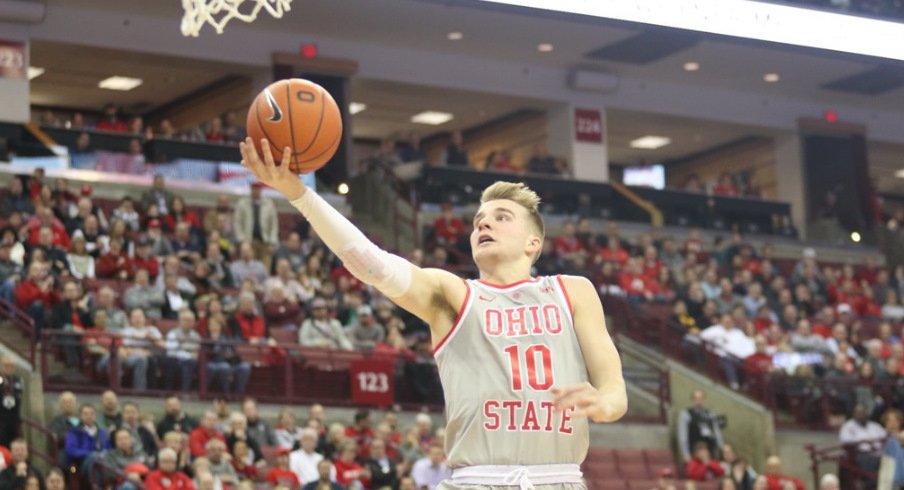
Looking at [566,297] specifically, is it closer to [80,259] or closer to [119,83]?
[80,259]

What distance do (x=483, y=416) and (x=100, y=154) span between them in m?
17.0

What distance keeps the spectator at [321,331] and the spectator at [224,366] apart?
1.15m

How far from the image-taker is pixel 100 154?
21.5 meters

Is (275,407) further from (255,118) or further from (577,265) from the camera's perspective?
(255,118)

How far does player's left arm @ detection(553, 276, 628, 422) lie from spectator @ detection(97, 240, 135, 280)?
12.4 meters

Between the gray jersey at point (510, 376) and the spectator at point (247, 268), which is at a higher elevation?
the spectator at point (247, 268)

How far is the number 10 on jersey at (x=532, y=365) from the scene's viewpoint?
17.5 feet

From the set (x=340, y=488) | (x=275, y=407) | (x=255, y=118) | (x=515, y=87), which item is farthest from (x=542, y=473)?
(x=515, y=87)

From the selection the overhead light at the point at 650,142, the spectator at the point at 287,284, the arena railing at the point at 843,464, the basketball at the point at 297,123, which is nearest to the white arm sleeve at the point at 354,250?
the basketball at the point at 297,123

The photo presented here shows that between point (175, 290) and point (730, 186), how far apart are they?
1428 cm

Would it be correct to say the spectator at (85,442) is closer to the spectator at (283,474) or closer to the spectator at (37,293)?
the spectator at (283,474)

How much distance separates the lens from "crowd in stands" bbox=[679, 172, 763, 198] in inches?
1115

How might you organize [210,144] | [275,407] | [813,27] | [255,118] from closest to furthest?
[255,118]
[275,407]
[813,27]
[210,144]

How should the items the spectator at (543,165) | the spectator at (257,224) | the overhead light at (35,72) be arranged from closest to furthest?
the spectator at (257,224), the overhead light at (35,72), the spectator at (543,165)
